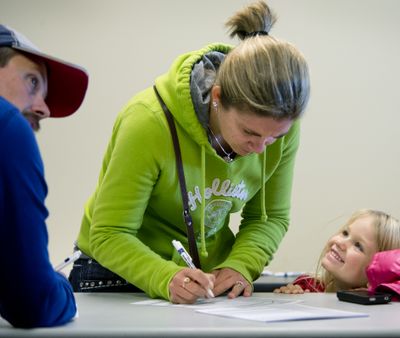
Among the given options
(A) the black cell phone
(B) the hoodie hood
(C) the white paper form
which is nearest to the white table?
(C) the white paper form

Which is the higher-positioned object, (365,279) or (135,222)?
(135,222)

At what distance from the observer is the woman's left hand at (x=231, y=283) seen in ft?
4.25

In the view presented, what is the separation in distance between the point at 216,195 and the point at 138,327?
→ 0.59 meters

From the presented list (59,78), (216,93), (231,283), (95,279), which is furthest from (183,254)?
(59,78)

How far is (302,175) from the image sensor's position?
2.80 m

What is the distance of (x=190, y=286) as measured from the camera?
3.77ft

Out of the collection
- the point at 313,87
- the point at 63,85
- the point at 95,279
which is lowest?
the point at 95,279

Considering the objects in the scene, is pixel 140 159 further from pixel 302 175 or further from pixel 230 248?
pixel 302 175

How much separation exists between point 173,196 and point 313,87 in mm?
1683

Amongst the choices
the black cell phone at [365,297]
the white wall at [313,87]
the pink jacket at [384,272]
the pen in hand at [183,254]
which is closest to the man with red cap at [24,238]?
the pen in hand at [183,254]

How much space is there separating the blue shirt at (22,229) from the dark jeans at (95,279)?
0.56m

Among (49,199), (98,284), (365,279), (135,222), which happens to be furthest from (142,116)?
(49,199)

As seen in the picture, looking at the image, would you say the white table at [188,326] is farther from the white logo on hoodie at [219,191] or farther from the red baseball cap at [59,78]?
the red baseball cap at [59,78]

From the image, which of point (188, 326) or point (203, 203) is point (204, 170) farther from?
point (188, 326)
